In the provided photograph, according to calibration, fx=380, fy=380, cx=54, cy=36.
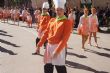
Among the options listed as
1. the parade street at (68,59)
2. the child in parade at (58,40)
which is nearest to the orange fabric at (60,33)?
the child in parade at (58,40)

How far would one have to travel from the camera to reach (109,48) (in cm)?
1633

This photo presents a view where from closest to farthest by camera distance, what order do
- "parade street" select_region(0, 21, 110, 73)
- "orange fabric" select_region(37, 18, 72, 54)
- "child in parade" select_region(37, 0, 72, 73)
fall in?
"orange fabric" select_region(37, 18, 72, 54) → "child in parade" select_region(37, 0, 72, 73) → "parade street" select_region(0, 21, 110, 73)

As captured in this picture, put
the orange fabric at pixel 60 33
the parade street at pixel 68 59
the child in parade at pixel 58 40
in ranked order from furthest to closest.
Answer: the parade street at pixel 68 59
the child in parade at pixel 58 40
the orange fabric at pixel 60 33

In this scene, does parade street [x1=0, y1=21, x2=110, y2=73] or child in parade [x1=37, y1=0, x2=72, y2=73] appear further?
parade street [x1=0, y1=21, x2=110, y2=73]

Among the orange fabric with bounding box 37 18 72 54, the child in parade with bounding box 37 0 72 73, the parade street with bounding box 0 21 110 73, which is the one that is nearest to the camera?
the orange fabric with bounding box 37 18 72 54

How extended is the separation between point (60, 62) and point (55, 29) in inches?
24.1

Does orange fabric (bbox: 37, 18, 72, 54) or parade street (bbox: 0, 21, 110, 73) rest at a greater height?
orange fabric (bbox: 37, 18, 72, 54)

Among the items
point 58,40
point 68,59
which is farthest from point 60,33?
point 68,59

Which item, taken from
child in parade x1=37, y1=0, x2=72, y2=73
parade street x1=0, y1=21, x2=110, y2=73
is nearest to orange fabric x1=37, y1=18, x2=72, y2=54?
child in parade x1=37, y1=0, x2=72, y2=73

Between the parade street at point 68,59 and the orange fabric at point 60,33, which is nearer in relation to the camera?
the orange fabric at point 60,33

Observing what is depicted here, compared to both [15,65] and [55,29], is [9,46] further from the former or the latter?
[55,29]

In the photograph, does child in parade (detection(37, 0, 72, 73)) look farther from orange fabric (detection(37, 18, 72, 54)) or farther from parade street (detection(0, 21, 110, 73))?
parade street (detection(0, 21, 110, 73))

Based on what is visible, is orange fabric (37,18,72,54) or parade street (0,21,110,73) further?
parade street (0,21,110,73)

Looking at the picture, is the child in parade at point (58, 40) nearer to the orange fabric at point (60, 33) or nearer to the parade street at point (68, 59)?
the orange fabric at point (60, 33)
